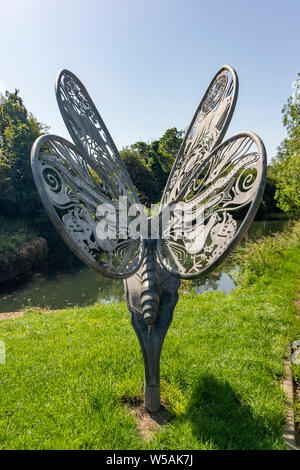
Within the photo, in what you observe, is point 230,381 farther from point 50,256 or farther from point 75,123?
point 50,256

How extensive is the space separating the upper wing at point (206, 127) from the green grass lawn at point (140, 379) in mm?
1686

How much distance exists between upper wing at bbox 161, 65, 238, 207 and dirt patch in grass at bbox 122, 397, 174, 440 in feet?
5.59

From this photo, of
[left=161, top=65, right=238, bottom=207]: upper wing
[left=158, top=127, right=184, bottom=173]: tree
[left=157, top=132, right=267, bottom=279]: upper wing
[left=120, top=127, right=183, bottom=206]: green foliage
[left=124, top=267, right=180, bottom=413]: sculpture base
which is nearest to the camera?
[left=157, top=132, right=267, bottom=279]: upper wing

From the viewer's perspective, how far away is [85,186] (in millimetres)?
1906

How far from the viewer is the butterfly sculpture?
5.07 feet

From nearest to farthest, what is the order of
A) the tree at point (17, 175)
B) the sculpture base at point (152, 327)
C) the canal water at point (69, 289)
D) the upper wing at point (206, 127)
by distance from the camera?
the sculpture base at point (152, 327) → the upper wing at point (206, 127) → the canal water at point (69, 289) → the tree at point (17, 175)

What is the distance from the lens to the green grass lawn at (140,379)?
195 centimetres

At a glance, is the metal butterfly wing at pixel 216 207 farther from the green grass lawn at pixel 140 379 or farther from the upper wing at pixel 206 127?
the green grass lawn at pixel 140 379

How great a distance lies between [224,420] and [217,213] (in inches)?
62.8

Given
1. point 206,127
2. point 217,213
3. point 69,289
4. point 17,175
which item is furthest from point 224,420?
point 17,175

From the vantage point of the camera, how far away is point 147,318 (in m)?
1.94

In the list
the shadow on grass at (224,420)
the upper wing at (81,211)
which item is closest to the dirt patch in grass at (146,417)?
the shadow on grass at (224,420)

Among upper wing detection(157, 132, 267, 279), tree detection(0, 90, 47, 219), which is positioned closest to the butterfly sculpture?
upper wing detection(157, 132, 267, 279)

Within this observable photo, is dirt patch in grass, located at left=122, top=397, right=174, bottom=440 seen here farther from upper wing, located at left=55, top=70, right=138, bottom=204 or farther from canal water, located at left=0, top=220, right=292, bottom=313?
canal water, located at left=0, top=220, right=292, bottom=313
